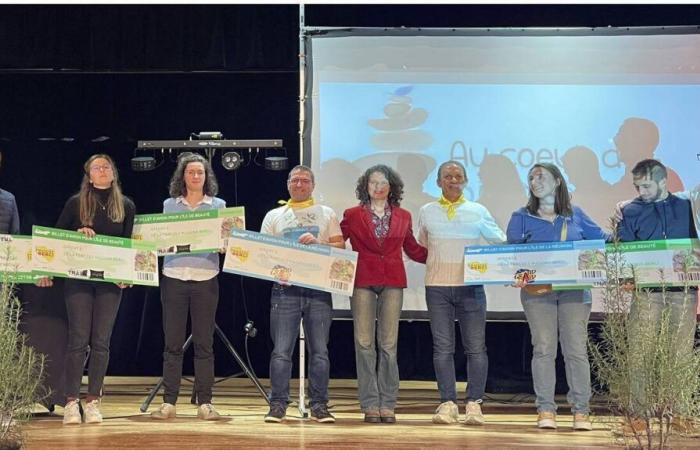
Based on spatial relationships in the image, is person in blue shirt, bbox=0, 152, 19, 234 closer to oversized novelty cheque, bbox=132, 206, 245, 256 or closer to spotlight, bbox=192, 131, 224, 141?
oversized novelty cheque, bbox=132, 206, 245, 256

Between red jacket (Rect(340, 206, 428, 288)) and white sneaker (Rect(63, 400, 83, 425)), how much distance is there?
175cm

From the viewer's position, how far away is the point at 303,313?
17.3 feet

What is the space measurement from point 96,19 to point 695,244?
486cm

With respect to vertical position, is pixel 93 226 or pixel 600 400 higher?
pixel 93 226

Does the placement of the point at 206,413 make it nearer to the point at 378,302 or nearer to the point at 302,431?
the point at 302,431

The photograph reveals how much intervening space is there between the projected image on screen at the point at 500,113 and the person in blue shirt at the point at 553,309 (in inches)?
41.0

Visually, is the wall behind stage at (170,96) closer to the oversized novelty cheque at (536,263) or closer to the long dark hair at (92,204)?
the oversized novelty cheque at (536,263)

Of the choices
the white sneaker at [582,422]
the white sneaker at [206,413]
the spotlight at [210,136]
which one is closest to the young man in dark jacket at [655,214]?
the white sneaker at [582,422]

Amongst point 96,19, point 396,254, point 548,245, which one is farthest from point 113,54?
point 548,245

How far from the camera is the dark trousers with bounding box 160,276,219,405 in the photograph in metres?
5.24

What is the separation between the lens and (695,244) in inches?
201

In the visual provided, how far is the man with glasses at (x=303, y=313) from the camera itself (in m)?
5.18

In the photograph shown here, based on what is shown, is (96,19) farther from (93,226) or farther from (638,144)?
(638,144)

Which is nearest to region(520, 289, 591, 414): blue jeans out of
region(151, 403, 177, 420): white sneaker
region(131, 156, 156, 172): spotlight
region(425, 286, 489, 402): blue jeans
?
region(425, 286, 489, 402): blue jeans
